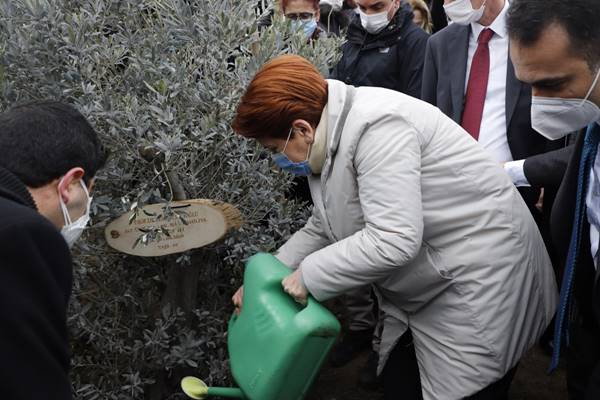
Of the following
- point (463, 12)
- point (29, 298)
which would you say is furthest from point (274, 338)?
point (463, 12)

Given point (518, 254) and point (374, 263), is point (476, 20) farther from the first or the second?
point (374, 263)

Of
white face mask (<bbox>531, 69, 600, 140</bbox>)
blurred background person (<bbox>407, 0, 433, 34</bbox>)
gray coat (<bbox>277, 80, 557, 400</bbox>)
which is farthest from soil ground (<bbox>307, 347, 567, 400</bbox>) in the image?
blurred background person (<bbox>407, 0, 433, 34</bbox>)

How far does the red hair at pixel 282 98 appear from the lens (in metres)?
2.17

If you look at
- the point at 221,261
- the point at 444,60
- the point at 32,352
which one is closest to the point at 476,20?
the point at 444,60

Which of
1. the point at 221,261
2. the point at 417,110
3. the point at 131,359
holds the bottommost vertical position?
the point at 131,359

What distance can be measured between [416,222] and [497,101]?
50.8 inches

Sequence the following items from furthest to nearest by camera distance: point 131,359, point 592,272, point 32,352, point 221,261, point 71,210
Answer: point 221,261
point 131,359
point 592,272
point 71,210
point 32,352

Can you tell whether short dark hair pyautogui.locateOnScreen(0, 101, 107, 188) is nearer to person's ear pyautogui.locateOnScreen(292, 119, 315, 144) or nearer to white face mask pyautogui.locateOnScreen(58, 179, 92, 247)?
white face mask pyautogui.locateOnScreen(58, 179, 92, 247)

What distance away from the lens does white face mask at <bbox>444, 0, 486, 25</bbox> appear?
125 inches

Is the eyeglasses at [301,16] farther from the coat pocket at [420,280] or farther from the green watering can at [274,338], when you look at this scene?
the coat pocket at [420,280]

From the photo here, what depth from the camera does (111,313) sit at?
9.94 feet

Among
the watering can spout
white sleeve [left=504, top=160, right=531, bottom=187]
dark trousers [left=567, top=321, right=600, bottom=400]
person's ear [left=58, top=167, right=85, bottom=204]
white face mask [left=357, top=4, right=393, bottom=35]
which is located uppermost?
person's ear [left=58, top=167, right=85, bottom=204]

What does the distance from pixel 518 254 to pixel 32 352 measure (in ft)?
4.91

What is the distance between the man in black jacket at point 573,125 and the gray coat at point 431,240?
0.13 metres
